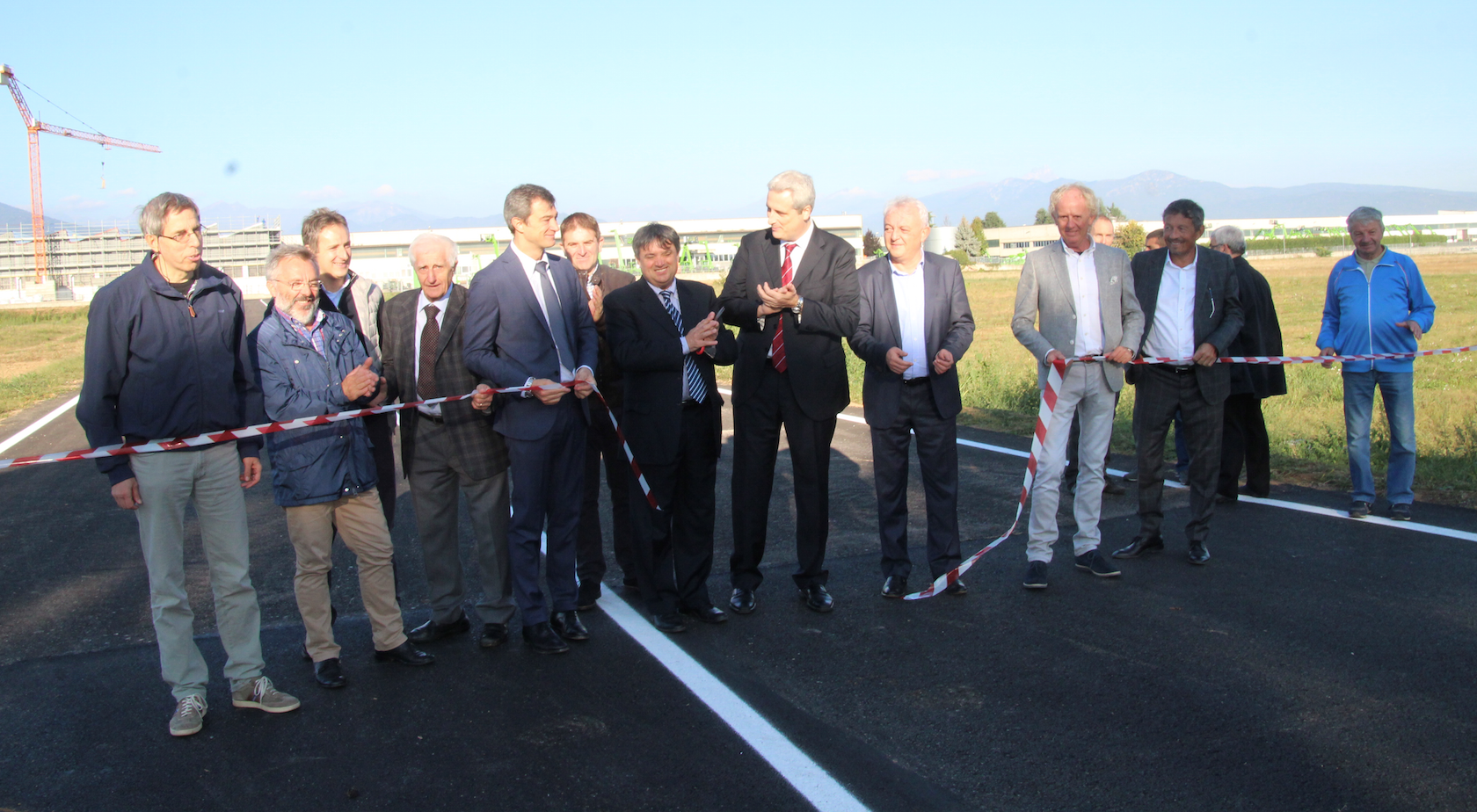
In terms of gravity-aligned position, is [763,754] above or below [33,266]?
below

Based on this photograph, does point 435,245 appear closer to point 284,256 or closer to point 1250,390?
point 284,256

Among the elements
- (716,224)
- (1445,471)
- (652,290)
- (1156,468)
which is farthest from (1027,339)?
(716,224)

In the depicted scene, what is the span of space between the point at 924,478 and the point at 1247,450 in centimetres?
359

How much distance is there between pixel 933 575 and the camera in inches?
232

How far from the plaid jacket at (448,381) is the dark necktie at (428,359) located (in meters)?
0.03

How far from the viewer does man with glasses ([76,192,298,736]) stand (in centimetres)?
416

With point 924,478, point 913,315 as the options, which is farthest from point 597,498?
point 913,315

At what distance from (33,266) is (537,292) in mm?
163509

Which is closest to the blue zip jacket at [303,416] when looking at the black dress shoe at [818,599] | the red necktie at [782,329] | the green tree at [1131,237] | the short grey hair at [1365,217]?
the red necktie at [782,329]

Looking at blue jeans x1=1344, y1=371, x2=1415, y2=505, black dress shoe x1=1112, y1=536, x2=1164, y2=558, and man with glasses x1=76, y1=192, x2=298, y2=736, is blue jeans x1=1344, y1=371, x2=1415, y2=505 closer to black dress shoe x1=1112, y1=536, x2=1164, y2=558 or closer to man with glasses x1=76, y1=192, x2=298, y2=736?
black dress shoe x1=1112, y1=536, x2=1164, y2=558

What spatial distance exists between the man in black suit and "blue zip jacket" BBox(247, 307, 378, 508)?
1435mm

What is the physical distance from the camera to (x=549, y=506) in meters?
5.34

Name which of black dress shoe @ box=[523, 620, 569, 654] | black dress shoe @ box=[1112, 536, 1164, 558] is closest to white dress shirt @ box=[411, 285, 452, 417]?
black dress shoe @ box=[523, 620, 569, 654]

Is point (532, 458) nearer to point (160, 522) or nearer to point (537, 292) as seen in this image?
point (537, 292)
